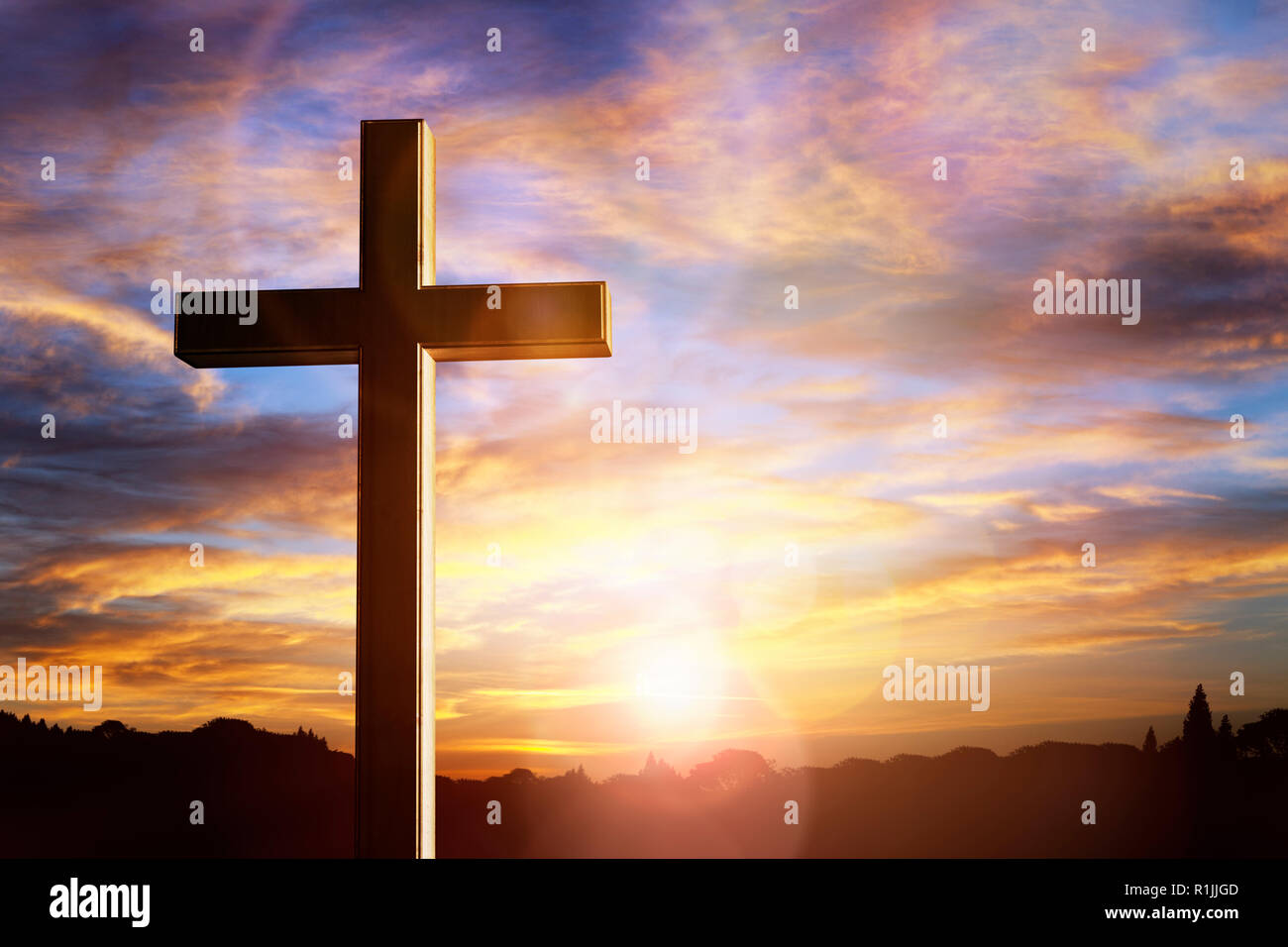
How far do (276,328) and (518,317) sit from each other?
1884 millimetres

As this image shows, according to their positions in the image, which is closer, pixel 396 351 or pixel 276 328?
pixel 396 351

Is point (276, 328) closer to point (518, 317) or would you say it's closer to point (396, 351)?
point (396, 351)

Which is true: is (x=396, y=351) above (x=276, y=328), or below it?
below

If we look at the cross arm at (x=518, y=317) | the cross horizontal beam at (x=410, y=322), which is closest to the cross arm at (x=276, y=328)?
the cross horizontal beam at (x=410, y=322)

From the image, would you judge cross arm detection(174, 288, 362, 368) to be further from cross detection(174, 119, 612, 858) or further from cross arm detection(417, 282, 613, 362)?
cross arm detection(417, 282, 613, 362)

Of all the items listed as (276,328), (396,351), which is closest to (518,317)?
(396,351)

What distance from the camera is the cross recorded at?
7.53 meters

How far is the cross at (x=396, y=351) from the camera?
7.53 meters

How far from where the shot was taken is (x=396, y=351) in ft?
26.5

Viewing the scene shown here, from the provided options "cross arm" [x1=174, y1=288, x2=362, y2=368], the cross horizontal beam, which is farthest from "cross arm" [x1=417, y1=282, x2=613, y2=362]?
"cross arm" [x1=174, y1=288, x2=362, y2=368]

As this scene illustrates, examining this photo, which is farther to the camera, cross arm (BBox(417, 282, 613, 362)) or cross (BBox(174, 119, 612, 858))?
cross arm (BBox(417, 282, 613, 362))
